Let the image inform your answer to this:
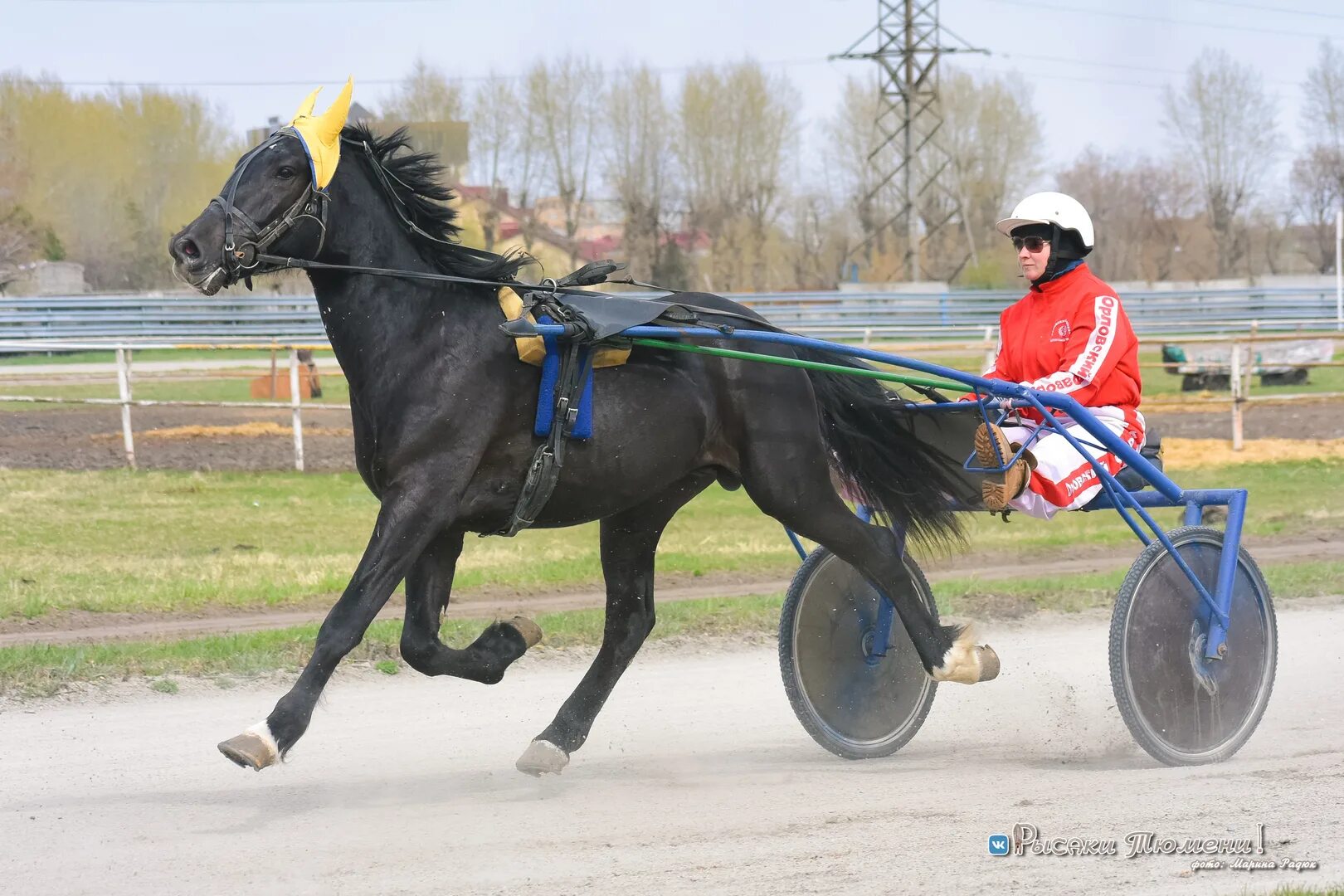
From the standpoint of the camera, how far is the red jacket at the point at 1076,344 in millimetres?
4754

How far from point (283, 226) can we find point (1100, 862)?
2903mm

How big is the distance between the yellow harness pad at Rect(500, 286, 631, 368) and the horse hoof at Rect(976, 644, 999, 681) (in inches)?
63.7

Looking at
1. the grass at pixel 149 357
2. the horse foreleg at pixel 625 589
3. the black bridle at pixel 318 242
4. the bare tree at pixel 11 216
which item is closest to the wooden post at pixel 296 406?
the horse foreleg at pixel 625 589

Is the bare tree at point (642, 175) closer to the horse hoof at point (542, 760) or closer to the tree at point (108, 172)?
the tree at point (108, 172)

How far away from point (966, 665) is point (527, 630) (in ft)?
4.99

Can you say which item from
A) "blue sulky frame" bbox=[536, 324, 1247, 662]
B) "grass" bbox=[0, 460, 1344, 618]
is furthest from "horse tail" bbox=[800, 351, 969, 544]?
"grass" bbox=[0, 460, 1344, 618]

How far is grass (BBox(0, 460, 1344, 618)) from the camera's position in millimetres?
8250

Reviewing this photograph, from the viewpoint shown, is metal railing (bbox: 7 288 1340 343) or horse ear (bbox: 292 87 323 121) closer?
horse ear (bbox: 292 87 323 121)

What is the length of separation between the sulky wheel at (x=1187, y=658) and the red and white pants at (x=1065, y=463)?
312mm

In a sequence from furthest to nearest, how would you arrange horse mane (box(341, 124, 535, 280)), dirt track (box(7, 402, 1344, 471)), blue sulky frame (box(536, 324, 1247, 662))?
dirt track (box(7, 402, 1344, 471)) → blue sulky frame (box(536, 324, 1247, 662)) → horse mane (box(341, 124, 535, 280))

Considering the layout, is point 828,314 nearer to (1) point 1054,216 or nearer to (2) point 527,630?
(1) point 1054,216

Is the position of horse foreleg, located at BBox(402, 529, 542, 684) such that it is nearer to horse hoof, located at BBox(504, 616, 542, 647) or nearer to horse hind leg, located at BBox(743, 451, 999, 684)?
horse hoof, located at BBox(504, 616, 542, 647)

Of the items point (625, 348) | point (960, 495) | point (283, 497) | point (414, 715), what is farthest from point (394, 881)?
point (283, 497)

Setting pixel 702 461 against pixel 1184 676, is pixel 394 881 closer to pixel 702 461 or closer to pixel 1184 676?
pixel 702 461
